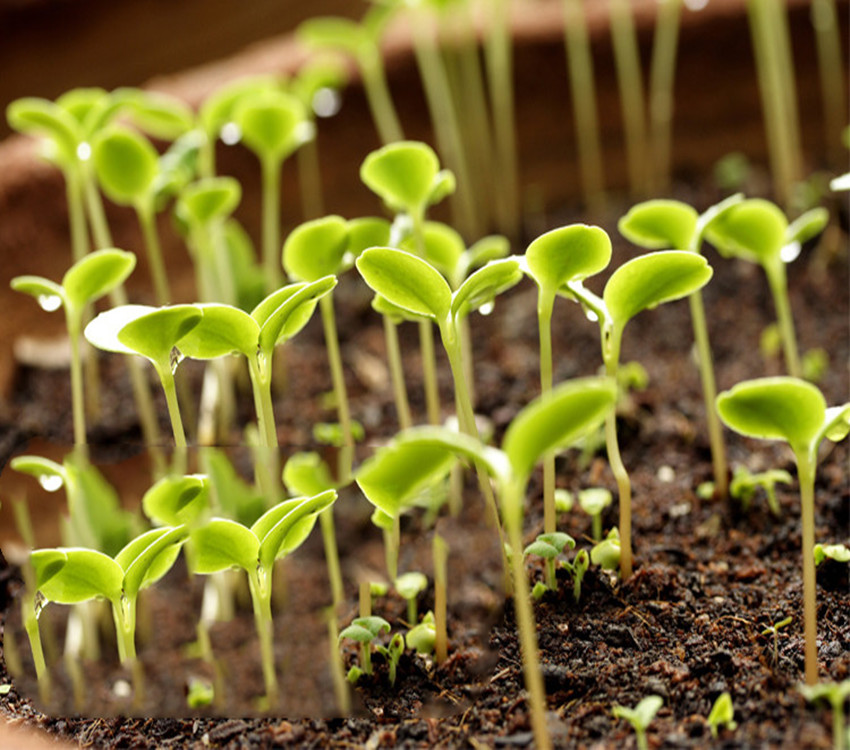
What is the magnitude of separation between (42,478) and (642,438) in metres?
0.66

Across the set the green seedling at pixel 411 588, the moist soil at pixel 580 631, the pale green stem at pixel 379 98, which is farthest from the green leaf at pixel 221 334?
the pale green stem at pixel 379 98

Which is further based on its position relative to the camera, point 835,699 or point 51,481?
point 51,481

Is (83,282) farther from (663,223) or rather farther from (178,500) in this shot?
(663,223)

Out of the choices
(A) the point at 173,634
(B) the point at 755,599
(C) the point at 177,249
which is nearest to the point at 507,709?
(B) the point at 755,599

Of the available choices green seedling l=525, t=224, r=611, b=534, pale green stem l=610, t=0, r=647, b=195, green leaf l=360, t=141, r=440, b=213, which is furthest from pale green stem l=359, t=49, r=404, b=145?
green seedling l=525, t=224, r=611, b=534

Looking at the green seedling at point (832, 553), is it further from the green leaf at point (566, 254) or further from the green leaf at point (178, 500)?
the green leaf at point (178, 500)

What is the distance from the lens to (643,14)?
1747 mm

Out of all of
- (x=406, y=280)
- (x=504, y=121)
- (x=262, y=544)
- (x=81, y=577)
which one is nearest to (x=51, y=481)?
(x=81, y=577)

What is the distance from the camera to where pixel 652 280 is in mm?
651

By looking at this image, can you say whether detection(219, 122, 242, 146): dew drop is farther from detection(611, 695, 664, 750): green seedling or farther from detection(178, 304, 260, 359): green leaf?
detection(611, 695, 664, 750): green seedling

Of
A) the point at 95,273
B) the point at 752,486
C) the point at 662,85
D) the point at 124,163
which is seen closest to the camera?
the point at 95,273

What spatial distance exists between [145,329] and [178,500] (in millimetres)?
147

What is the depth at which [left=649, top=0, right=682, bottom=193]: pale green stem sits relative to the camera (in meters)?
1.68

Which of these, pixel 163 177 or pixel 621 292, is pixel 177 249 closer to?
pixel 163 177
